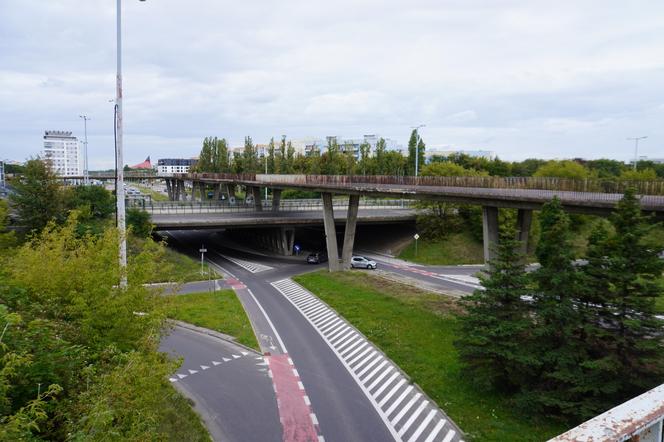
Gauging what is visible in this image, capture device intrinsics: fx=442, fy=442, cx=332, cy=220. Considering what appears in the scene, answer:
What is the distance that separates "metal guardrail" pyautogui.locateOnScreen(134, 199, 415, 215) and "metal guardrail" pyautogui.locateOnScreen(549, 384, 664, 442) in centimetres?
5298

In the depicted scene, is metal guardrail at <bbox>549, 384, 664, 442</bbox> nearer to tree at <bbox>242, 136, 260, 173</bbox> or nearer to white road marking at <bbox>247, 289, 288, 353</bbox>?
white road marking at <bbox>247, 289, 288, 353</bbox>

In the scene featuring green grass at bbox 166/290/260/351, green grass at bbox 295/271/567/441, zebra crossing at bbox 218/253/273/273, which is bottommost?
zebra crossing at bbox 218/253/273/273

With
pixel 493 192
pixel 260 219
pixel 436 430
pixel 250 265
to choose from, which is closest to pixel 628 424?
pixel 436 430

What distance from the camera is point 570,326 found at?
1545 centimetres

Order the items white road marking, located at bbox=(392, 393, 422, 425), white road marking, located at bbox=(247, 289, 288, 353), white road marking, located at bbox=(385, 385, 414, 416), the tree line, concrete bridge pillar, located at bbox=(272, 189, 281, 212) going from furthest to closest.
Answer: concrete bridge pillar, located at bbox=(272, 189, 281, 212)
white road marking, located at bbox=(247, 289, 288, 353)
white road marking, located at bbox=(385, 385, 414, 416)
white road marking, located at bbox=(392, 393, 422, 425)
the tree line

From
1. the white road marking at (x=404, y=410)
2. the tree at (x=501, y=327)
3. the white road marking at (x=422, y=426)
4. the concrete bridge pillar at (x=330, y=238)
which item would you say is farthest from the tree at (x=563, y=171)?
the white road marking at (x=422, y=426)

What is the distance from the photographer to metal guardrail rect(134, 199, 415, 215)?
184ft

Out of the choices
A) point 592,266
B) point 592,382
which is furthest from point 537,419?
point 592,266

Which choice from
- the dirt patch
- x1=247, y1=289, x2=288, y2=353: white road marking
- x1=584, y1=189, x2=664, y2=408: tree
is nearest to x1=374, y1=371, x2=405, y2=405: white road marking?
x1=247, y1=289, x2=288, y2=353: white road marking

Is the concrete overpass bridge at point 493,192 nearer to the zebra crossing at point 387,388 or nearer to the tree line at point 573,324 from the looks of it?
the tree line at point 573,324

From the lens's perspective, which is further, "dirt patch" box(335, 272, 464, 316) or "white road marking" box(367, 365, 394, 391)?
"dirt patch" box(335, 272, 464, 316)

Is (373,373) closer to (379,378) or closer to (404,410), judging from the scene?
(379,378)

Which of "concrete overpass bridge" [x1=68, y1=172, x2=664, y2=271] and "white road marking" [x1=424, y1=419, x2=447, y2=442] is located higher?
"concrete overpass bridge" [x1=68, y1=172, x2=664, y2=271]

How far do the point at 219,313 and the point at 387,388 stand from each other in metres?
14.0
